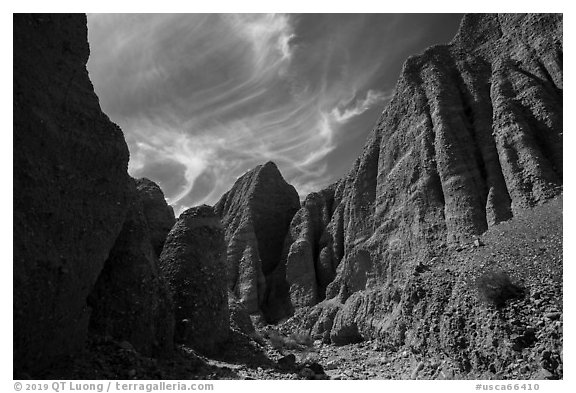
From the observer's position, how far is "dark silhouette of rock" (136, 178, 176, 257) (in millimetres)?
20989

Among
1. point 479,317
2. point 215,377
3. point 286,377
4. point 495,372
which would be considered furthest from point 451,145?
point 215,377

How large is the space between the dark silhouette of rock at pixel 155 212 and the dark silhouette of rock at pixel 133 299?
626 cm

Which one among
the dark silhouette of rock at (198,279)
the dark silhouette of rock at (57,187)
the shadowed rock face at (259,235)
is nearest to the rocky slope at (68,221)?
the dark silhouette of rock at (57,187)

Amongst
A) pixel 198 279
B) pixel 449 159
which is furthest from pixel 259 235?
pixel 198 279

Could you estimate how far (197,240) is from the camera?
693 inches

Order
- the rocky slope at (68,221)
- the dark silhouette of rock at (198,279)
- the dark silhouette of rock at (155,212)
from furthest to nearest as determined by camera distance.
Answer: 1. the dark silhouette of rock at (155,212)
2. the dark silhouette of rock at (198,279)
3. the rocky slope at (68,221)

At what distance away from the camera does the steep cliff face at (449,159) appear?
21344mm

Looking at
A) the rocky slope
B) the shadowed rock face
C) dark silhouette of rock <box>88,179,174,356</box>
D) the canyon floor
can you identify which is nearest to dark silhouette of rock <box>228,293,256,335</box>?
the canyon floor

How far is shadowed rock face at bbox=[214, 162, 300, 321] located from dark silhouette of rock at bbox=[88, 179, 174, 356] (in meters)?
25.4

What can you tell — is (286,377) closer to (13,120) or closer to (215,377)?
(215,377)

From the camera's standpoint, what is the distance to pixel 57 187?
10.1 m

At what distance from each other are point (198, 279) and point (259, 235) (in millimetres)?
31258

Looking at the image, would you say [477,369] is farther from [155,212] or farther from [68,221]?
[155,212]

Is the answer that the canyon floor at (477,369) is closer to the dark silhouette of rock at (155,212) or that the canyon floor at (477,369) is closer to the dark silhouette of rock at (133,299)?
the dark silhouette of rock at (133,299)
